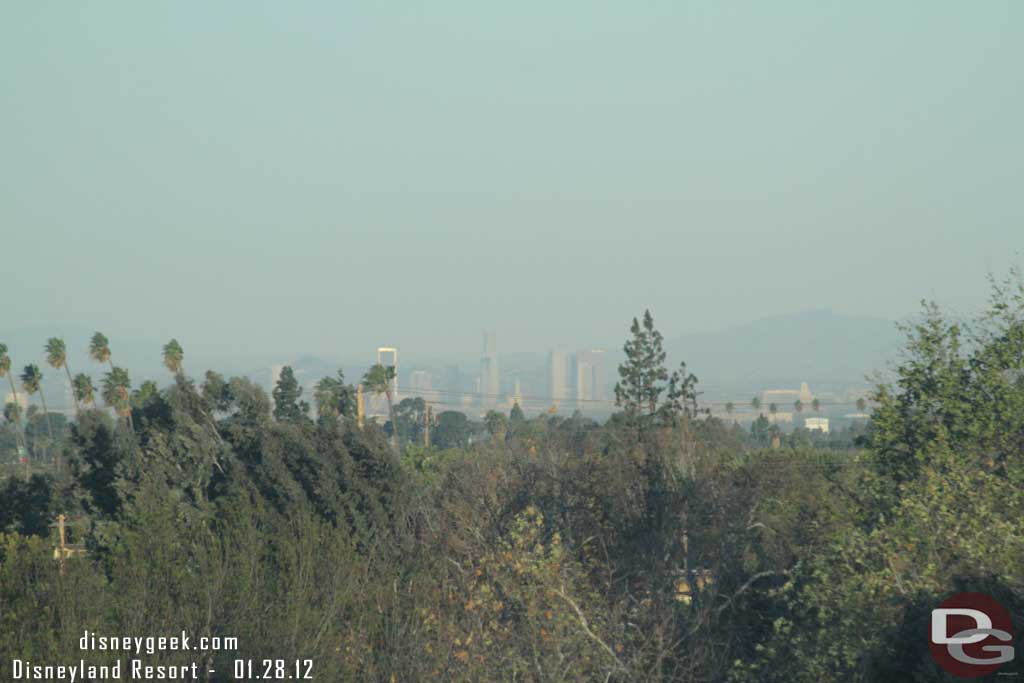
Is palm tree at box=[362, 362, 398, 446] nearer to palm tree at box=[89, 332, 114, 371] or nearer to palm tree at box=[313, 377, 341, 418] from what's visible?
palm tree at box=[313, 377, 341, 418]

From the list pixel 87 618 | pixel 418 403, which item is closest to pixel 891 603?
pixel 87 618

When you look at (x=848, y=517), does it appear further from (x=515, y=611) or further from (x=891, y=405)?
(x=515, y=611)

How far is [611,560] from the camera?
72.6 feet

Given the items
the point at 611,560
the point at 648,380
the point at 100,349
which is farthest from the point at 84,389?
the point at 611,560

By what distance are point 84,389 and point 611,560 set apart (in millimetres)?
46956

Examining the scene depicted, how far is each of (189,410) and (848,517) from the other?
86.8 ft

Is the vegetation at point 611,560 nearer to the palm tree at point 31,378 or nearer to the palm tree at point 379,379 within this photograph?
the palm tree at point 31,378

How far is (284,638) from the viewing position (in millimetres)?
14258

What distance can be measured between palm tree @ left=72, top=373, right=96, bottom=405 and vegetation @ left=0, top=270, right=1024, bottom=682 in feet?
94.5

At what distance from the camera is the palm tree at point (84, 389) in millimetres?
61781

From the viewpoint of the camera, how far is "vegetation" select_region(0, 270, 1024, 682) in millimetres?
13648

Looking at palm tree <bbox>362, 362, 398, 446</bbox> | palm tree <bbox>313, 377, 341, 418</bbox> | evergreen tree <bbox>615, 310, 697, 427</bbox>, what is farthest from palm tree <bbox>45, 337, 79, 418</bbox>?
evergreen tree <bbox>615, 310, 697, 427</bbox>

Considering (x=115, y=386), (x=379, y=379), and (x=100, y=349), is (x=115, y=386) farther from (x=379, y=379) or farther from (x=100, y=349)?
(x=379, y=379)

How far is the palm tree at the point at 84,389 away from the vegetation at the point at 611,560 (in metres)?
28.8
